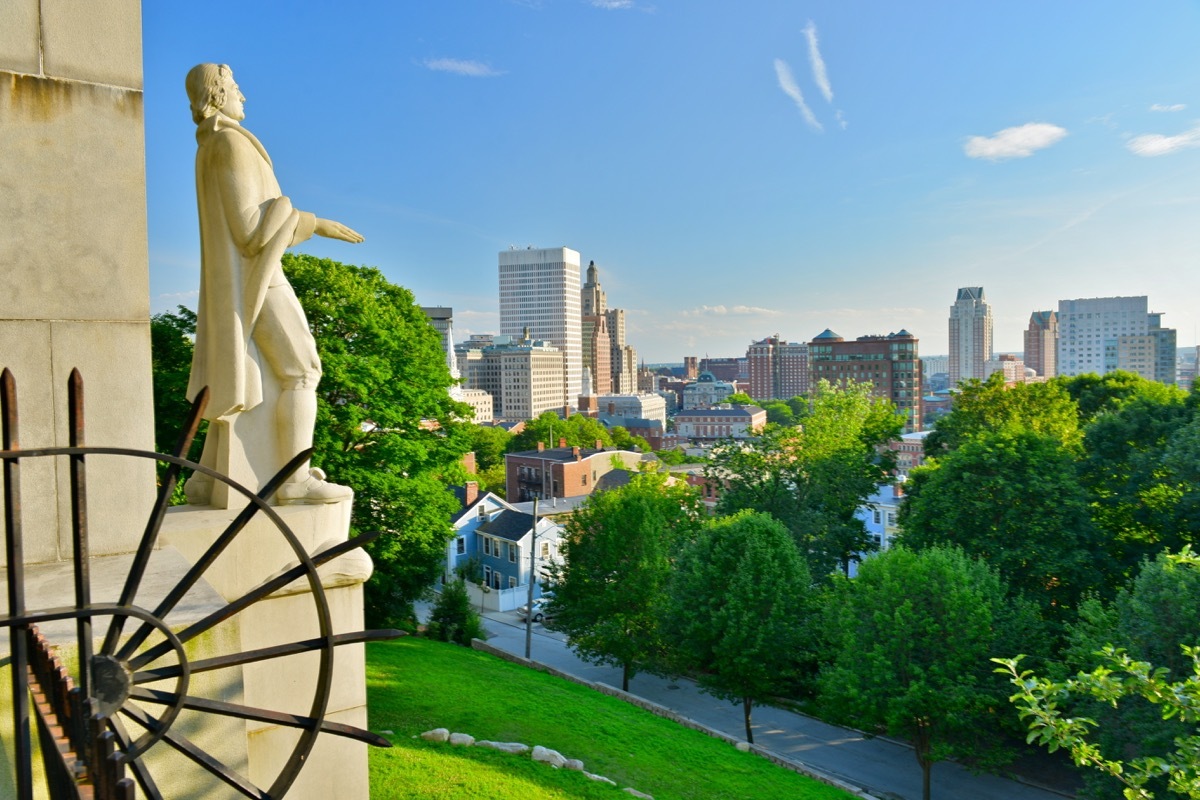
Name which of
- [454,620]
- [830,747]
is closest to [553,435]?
[454,620]

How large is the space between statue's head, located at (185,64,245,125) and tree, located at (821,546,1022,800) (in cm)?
1938

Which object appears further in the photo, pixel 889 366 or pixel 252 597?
pixel 889 366

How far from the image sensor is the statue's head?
20.2 ft

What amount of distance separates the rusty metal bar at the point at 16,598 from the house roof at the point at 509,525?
43.7 m

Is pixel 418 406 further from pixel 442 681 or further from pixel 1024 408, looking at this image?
pixel 1024 408

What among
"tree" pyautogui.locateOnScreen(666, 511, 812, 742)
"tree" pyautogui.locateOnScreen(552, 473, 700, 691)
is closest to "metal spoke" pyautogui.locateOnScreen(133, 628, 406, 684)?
"tree" pyautogui.locateOnScreen(666, 511, 812, 742)

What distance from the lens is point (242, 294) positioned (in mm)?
6051

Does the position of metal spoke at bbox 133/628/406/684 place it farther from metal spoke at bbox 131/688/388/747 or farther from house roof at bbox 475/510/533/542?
house roof at bbox 475/510/533/542

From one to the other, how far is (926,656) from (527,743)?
38.8 ft

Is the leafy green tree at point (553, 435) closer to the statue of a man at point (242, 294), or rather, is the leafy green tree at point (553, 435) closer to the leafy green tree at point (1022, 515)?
the leafy green tree at point (1022, 515)

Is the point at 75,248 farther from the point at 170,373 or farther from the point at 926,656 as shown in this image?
the point at 926,656

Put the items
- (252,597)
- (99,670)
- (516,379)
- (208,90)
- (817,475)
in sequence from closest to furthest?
(99,670)
(252,597)
(208,90)
(817,475)
(516,379)

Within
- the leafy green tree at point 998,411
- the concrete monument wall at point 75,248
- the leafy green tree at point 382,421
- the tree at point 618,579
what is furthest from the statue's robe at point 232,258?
the leafy green tree at point 998,411

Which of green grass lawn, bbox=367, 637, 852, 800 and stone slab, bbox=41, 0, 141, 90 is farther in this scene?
green grass lawn, bbox=367, 637, 852, 800
